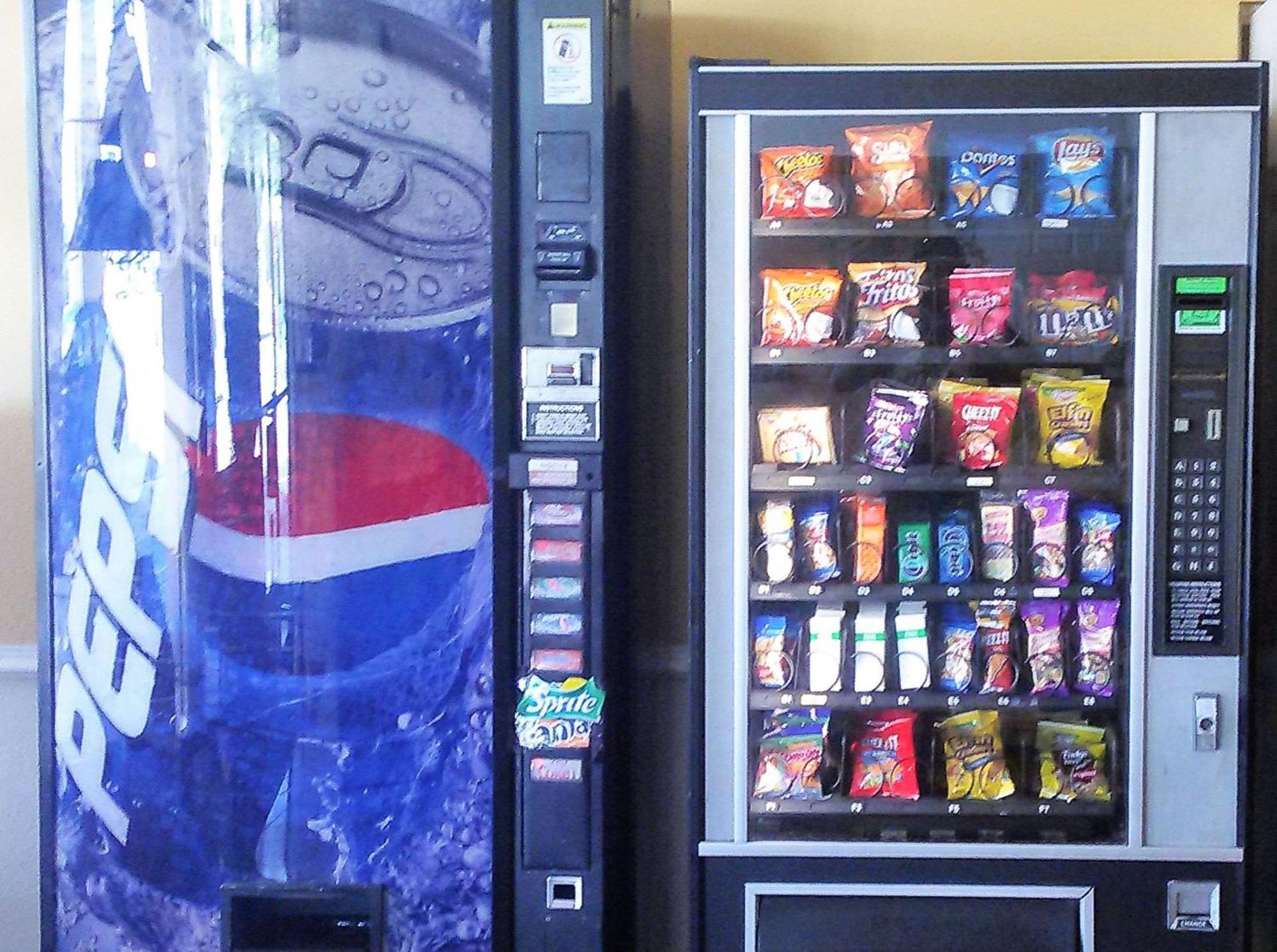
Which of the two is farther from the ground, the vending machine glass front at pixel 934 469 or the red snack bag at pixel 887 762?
the vending machine glass front at pixel 934 469

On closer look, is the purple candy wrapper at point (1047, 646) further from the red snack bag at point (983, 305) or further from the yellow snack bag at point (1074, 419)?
the red snack bag at point (983, 305)

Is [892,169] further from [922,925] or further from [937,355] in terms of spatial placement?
[922,925]

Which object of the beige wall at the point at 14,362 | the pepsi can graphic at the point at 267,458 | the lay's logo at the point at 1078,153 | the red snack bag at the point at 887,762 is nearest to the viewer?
the pepsi can graphic at the point at 267,458

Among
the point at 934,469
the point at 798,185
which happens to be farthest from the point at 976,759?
the point at 798,185

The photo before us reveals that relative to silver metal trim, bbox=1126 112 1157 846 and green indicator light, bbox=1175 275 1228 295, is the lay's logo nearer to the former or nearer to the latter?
silver metal trim, bbox=1126 112 1157 846

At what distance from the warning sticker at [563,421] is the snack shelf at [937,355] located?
269 mm

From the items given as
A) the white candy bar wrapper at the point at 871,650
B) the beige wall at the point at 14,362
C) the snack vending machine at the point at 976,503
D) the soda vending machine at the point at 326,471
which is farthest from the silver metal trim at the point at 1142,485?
the beige wall at the point at 14,362

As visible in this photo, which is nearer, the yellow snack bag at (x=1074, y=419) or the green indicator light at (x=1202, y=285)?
the green indicator light at (x=1202, y=285)

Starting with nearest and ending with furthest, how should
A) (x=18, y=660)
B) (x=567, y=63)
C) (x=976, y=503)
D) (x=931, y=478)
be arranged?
(x=567, y=63) → (x=931, y=478) → (x=976, y=503) → (x=18, y=660)

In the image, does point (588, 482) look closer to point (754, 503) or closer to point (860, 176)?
point (754, 503)

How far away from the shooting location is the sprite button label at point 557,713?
1.68 m

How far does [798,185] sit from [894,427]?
0.41 metres

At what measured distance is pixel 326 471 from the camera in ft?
5.44

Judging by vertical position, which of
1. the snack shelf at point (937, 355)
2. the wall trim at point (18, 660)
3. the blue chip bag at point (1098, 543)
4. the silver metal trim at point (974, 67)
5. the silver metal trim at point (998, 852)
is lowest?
the silver metal trim at point (998, 852)
